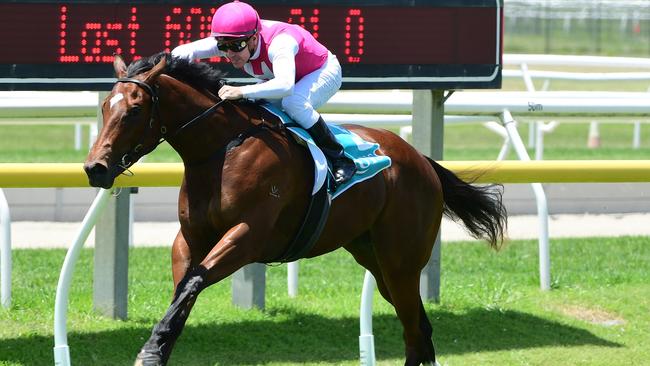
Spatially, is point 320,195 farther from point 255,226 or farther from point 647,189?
point 647,189

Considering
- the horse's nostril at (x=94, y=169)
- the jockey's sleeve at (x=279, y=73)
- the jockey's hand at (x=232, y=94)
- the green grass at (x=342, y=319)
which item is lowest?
the green grass at (x=342, y=319)

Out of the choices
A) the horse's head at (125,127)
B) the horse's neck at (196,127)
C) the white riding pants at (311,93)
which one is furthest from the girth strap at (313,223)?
the horse's head at (125,127)

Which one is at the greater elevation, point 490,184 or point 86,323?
point 490,184

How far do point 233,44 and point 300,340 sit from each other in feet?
6.59

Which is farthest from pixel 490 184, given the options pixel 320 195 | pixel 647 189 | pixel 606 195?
pixel 606 195

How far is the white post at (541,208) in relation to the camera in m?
6.93

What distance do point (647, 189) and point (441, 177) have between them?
3689 millimetres

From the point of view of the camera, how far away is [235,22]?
4.70 metres

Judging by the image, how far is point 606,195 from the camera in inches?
395

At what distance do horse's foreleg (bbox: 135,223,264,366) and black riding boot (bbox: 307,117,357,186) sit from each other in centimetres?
60

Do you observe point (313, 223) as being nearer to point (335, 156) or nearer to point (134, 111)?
point (335, 156)

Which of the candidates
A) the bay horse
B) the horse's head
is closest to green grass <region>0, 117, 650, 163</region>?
the bay horse

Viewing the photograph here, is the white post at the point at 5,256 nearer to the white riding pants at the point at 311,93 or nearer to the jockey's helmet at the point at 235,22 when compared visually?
the white riding pants at the point at 311,93

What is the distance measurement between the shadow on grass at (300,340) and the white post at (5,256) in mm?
522
